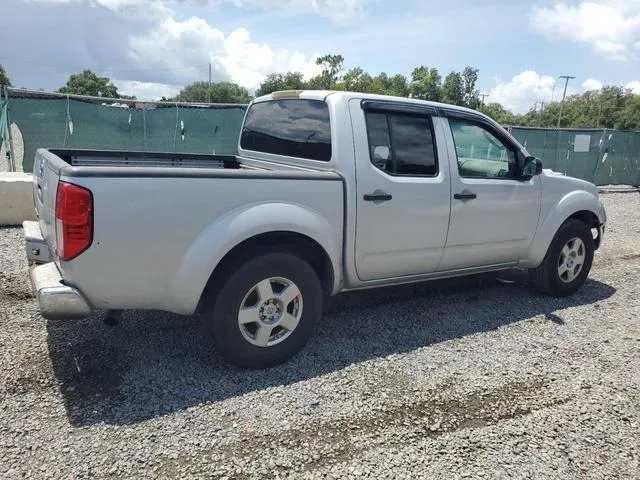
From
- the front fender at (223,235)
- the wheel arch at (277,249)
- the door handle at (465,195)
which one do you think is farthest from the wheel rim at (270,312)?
the door handle at (465,195)

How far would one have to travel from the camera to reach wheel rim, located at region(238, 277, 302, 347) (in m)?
3.34

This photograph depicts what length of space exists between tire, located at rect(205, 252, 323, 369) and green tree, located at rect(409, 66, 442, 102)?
2581 inches

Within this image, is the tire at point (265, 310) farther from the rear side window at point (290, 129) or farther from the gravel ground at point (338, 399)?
the rear side window at point (290, 129)

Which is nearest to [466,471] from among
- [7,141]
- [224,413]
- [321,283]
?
[224,413]

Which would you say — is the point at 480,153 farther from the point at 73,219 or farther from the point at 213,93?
the point at 213,93

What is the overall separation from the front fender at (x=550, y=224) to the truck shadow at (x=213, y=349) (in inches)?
19.7

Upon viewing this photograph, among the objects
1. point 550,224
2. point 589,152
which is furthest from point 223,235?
point 589,152

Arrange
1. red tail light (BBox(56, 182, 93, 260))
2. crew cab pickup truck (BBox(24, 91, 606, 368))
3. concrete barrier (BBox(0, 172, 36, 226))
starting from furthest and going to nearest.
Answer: concrete barrier (BBox(0, 172, 36, 226))
crew cab pickup truck (BBox(24, 91, 606, 368))
red tail light (BBox(56, 182, 93, 260))

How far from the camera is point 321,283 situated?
150 inches

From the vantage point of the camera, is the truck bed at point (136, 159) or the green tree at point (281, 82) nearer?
the truck bed at point (136, 159)

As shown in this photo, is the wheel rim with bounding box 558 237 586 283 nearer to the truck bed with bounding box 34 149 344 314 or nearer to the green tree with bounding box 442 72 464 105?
the truck bed with bounding box 34 149 344 314

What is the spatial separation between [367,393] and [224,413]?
36.8 inches

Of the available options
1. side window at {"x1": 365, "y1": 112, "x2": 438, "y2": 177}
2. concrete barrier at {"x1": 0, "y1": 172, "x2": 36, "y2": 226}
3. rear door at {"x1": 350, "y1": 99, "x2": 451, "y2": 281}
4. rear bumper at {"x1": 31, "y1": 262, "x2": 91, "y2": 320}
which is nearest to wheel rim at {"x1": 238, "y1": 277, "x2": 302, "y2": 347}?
rear door at {"x1": 350, "y1": 99, "x2": 451, "y2": 281}

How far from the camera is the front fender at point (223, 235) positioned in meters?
3.06
